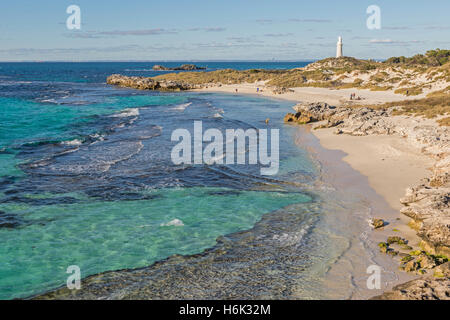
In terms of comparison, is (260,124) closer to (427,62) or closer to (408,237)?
(408,237)

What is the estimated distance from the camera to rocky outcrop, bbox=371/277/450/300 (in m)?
7.58

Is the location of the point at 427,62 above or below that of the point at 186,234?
above

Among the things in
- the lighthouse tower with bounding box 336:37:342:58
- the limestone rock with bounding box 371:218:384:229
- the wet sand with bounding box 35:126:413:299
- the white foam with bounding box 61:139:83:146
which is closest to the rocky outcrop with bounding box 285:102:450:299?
the wet sand with bounding box 35:126:413:299

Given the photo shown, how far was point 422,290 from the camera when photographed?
25.7ft

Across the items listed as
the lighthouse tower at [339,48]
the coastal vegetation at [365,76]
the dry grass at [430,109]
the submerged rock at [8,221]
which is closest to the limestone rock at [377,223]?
the submerged rock at [8,221]

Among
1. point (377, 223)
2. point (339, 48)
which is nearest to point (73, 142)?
point (377, 223)

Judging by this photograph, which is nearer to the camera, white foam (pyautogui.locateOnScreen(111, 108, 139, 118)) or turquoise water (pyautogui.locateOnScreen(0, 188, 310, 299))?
turquoise water (pyautogui.locateOnScreen(0, 188, 310, 299))

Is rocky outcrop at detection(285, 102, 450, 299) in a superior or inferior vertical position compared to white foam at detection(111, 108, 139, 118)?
inferior

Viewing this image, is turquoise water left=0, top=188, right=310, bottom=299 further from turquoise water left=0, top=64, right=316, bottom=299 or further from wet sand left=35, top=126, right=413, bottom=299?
wet sand left=35, top=126, right=413, bottom=299

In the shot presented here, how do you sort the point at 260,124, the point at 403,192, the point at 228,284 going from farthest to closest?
1. the point at 260,124
2. the point at 403,192
3. the point at 228,284

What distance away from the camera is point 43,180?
1736 cm

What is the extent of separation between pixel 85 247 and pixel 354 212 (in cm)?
904

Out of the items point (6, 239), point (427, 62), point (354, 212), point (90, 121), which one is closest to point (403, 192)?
point (354, 212)

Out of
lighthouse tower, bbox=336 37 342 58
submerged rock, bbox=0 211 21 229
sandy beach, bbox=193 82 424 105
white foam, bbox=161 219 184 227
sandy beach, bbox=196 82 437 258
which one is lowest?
white foam, bbox=161 219 184 227
